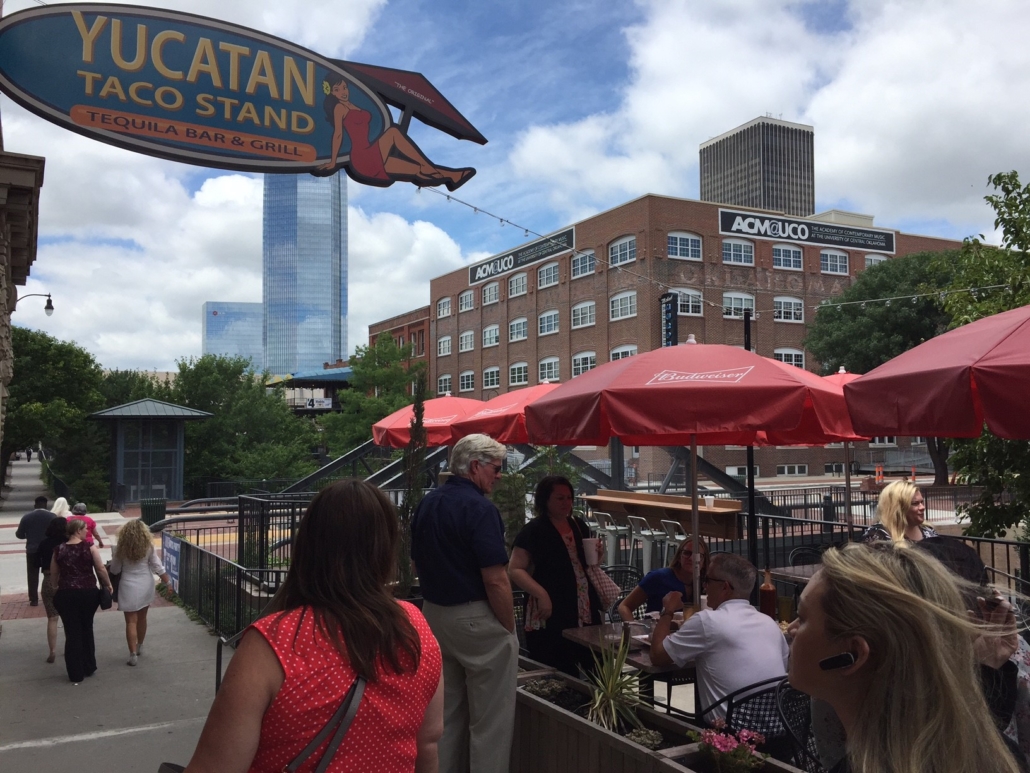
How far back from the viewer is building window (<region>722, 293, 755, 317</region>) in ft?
148

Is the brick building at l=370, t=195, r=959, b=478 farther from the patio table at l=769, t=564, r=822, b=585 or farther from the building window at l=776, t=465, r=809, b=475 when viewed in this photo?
the patio table at l=769, t=564, r=822, b=585

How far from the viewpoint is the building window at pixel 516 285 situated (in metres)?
53.5

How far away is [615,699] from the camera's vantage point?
4082mm

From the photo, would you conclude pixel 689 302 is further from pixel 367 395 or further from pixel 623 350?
pixel 367 395

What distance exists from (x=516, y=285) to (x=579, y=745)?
50955 mm

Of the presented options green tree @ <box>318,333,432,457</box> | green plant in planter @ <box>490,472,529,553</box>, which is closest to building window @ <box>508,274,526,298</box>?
green tree @ <box>318,333,432,457</box>

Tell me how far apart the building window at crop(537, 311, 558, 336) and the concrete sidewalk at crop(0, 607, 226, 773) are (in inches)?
1619

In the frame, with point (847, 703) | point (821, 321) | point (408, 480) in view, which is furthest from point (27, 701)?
point (821, 321)

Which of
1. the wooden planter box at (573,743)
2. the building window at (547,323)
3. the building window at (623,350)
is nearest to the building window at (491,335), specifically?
the building window at (547,323)

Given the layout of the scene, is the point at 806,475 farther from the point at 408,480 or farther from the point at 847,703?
the point at 847,703

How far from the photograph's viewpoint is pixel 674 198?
43.7 m

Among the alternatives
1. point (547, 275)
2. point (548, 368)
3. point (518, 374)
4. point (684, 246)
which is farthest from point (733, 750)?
point (518, 374)

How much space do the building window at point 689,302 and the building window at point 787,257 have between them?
593 centimetres

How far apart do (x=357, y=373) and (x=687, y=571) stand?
4146 centimetres
